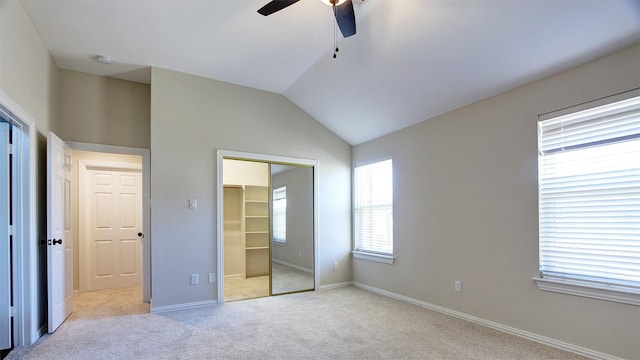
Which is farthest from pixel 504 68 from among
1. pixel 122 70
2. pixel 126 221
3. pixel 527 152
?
pixel 126 221

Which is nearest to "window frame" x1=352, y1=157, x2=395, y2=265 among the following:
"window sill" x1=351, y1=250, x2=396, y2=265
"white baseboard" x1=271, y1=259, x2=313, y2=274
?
"window sill" x1=351, y1=250, x2=396, y2=265

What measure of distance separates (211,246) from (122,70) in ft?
8.33

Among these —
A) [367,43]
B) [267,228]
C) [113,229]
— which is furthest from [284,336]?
[113,229]

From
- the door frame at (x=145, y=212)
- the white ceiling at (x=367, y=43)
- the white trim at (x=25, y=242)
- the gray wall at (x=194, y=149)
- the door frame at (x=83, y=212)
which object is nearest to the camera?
the white ceiling at (x=367, y=43)

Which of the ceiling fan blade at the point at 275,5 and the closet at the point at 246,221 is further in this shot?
the closet at the point at 246,221

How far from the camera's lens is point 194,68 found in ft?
14.0

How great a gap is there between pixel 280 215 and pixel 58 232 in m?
2.73

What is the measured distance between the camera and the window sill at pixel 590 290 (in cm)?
251

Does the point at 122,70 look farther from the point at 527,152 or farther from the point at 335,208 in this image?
the point at 527,152

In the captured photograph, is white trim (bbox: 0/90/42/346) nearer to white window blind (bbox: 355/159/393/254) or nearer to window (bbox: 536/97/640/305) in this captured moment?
white window blind (bbox: 355/159/393/254)

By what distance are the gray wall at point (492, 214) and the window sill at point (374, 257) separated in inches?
4.0

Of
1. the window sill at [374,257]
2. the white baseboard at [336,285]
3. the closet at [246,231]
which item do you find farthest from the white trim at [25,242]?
the window sill at [374,257]

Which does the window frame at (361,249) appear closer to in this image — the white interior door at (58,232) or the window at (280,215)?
the window at (280,215)

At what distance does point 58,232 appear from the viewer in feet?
11.6
